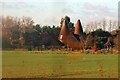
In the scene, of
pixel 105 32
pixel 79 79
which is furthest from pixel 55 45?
pixel 79 79

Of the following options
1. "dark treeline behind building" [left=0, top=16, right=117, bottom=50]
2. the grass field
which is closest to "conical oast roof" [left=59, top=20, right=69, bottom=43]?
"dark treeline behind building" [left=0, top=16, right=117, bottom=50]

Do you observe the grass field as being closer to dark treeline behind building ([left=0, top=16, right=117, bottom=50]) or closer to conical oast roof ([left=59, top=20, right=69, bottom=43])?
dark treeline behind building ([left=0, top=16, right=117, bottom=50])

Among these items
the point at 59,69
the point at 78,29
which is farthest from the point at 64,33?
the point at 59,69

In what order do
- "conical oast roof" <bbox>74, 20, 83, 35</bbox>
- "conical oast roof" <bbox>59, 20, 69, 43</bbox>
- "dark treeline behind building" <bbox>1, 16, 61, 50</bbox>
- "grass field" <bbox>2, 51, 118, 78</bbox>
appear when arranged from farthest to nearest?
"conical oast roof" <bbox>74, 20, 83, 35</bbox> < "conical oast roof" <bbox>59, 20, 69, 43</bbox> < "dark treeline behind building" <bbox>1, 16, 61, 50</bbox> < "grass field" <bbox>2, 51, 118, 78</bbox>

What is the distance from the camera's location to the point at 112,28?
7431 centimetres

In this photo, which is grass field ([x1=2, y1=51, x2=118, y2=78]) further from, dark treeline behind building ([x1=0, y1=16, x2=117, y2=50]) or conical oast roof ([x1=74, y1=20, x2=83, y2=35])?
conical oast roof ([x1=74, y1=20, x2=83, y2=35])

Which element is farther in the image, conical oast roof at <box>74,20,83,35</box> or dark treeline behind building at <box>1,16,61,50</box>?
conical oast roof at <box>74,20,83,35</box>

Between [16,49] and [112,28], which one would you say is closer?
[16,49]

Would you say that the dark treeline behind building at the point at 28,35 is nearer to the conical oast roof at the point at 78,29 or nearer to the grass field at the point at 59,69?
the conical oast roof at the point at 78,29

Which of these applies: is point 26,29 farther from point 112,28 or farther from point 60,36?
point 112,28

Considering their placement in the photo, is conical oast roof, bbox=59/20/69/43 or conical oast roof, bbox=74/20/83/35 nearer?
conical oast roof, bbox=59/20/69/43

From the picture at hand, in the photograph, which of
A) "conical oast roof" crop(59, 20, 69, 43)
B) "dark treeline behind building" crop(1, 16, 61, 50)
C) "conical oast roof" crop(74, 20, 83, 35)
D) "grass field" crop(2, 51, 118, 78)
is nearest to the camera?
"grass field" crop(2, 51, 118, 78)

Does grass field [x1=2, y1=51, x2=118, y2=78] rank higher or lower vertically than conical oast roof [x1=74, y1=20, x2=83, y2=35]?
lower

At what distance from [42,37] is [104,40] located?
15.5 meters
